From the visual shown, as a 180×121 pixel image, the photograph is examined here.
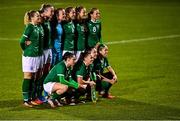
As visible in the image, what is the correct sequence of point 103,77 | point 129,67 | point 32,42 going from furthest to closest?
1. point 129,67
2. point 103,77
3. point 32,42

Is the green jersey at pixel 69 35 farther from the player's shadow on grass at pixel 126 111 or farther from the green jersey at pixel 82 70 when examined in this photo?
the player's shadow on grass at pixel 126 111

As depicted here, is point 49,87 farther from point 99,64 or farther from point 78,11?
point 78,11

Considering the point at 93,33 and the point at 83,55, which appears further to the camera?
the point at 93,33

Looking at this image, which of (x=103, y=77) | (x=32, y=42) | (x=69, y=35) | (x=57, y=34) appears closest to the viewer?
(x=32, y=42)

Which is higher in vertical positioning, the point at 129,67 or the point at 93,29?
the point at 93,29

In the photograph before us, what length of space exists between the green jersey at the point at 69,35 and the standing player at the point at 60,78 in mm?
1336

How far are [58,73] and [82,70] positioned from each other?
76cm

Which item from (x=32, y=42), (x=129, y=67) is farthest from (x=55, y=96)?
(x=129, y=67)

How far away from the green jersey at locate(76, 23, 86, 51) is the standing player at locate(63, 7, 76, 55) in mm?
243

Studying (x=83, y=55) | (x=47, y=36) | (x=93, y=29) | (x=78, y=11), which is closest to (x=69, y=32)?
Result: (x=78, y=11)

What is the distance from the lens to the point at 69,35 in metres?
15.3

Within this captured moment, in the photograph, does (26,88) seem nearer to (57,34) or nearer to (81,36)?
(57,34)

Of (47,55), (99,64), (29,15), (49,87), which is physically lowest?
(49,87)

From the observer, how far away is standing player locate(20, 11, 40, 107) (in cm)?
1383
